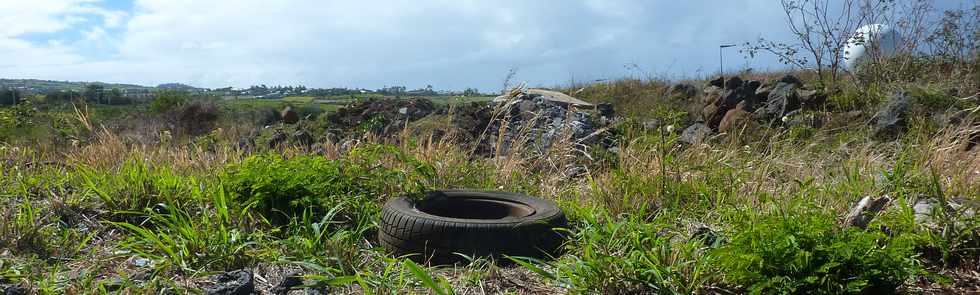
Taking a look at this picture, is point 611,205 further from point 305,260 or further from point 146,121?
point 146,121

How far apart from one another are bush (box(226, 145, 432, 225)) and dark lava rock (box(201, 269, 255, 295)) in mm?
837

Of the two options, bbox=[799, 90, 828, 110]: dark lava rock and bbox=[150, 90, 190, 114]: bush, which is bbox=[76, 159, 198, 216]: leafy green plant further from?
bbox=[150, 90, 190, 114]: bush

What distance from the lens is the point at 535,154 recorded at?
6.58 meters

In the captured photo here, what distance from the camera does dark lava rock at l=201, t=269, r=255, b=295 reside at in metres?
2.96

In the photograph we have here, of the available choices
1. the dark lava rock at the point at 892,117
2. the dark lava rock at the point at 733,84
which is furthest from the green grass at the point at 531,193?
→ the dark lava rock at the point at 733,84

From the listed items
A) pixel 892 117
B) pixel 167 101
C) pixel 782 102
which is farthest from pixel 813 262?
pixel 167 101

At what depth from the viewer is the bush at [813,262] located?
8.63 ft

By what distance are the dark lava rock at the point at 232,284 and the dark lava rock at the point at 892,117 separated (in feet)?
24.9

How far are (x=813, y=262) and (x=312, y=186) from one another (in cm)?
287

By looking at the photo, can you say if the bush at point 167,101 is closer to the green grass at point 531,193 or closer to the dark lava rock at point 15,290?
the green grass at point 531,193

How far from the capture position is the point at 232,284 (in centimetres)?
300

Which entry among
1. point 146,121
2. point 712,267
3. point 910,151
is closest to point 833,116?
point 910,151

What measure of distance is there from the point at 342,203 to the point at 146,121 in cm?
1079

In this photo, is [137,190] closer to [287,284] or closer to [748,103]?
[287,284]
